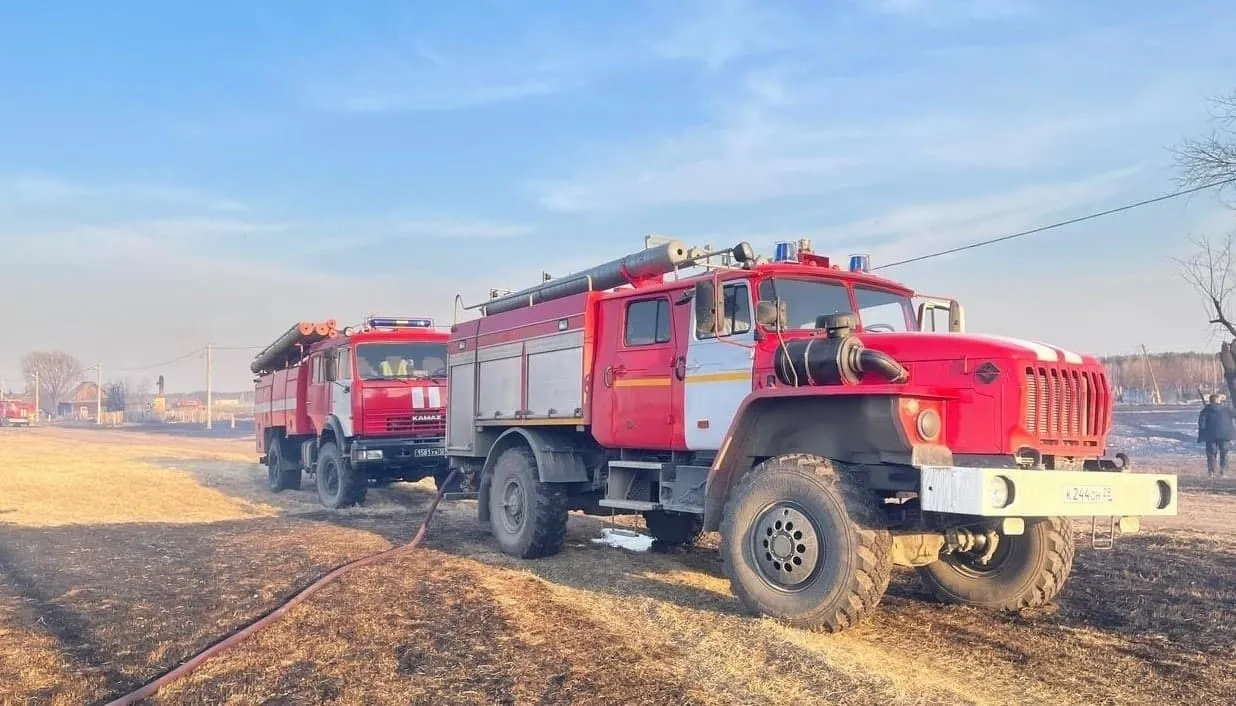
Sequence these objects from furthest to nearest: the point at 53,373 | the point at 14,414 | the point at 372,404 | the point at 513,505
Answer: the point at 53,373 → the point at 14,414 → the point at 372,404 → the point at 513,505

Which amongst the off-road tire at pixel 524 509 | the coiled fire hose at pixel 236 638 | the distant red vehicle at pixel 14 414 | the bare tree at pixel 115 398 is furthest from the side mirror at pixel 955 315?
the bare tree at pixel 115 398

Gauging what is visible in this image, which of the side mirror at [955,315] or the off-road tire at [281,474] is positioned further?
the off-road tire at [281,474]

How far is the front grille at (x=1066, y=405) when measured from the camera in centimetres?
566

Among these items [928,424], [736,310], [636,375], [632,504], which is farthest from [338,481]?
[928,424]

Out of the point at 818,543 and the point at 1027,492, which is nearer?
the point at 1027,492

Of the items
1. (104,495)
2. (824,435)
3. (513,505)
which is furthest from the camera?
(104,495)

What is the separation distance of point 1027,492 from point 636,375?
3605mm

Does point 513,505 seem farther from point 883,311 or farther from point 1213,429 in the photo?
point 1213,429

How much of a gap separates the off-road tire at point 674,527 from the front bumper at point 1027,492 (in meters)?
4.04

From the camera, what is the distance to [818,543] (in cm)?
567

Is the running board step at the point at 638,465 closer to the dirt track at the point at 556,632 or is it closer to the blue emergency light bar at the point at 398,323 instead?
the dirt track at the point at 556,632

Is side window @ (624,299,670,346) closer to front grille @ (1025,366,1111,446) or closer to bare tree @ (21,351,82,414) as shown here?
front grille @ (1025,366,1111,446)

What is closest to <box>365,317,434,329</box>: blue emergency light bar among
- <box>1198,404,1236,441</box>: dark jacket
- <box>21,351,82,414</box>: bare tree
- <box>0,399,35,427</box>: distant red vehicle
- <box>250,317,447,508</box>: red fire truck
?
<box>250,317,447,508</box>: red fire truck

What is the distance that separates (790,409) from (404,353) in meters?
9.80
